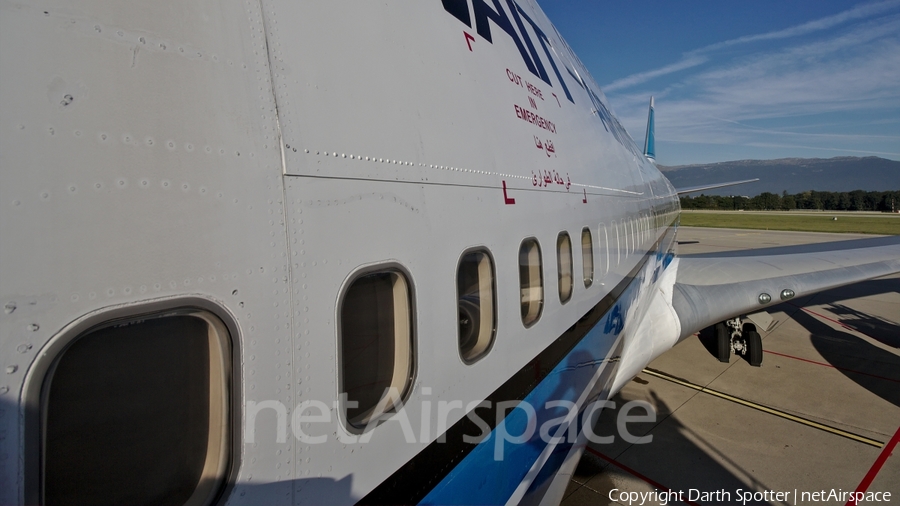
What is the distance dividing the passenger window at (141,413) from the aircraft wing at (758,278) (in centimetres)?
898

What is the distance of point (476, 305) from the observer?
2.67m

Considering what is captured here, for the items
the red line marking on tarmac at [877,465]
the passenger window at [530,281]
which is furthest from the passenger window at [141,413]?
the red line marking on tarmac at [877,465]

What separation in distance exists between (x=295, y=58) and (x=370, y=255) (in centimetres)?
73

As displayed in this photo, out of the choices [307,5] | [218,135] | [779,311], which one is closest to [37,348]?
[218,135]

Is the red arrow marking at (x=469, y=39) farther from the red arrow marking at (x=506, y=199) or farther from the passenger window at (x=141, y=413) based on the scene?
the passenger window at (x=141, y=413)

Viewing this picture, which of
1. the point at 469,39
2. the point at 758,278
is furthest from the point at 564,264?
the point at 758,278

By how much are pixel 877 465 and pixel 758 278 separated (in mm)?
5149

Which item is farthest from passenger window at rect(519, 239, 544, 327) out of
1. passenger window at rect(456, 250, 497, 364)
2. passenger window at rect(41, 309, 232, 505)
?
passenger window at rect(41, 309, 232, 505)

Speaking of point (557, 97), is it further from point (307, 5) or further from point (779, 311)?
point (779, 311)

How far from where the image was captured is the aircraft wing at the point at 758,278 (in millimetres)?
9734

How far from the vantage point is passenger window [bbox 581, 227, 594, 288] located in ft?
14.7

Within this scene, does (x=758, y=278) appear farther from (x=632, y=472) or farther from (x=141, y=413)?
(x=141, y=413)

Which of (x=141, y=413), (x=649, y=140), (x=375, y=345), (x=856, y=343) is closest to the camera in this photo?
Result: (x=141, y=413)

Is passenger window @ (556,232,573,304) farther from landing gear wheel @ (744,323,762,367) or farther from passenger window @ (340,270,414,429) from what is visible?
landing gear wheel @ (744,323,762,367)
